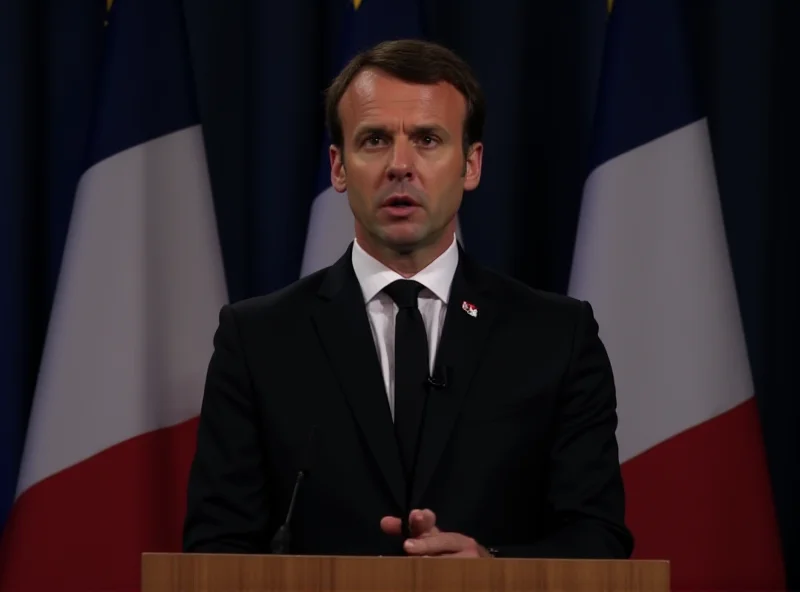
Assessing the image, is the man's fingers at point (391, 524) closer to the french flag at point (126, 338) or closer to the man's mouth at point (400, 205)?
the man's mouth at point (400, 205)

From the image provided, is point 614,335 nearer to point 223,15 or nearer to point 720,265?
point 720,265

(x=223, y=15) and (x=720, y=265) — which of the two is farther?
(x=223, y=15)

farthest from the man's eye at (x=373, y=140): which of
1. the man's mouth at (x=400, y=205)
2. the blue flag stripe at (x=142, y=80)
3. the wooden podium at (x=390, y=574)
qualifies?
the blue flag stripe at (x=142, y=80)

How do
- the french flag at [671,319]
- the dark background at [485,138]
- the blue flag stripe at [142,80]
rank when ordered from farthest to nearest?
1. the dark background at [485,138]
2. the blue flag stripe at [142,80]
3. the french flag at [671,319]

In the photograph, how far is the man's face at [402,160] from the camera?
2146 mm

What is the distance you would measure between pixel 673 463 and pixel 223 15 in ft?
5.73

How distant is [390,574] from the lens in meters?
1.40

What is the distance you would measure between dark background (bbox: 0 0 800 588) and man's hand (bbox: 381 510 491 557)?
5.69ft

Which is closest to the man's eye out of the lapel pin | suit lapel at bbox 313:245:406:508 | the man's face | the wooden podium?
the man's face

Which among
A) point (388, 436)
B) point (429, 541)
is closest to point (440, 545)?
point (429, 541)

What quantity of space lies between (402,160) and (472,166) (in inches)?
9.2

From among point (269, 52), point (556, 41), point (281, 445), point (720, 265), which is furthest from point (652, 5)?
point (281, 445)

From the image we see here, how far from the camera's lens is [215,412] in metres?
2.12

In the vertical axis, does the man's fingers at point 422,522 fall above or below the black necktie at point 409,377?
below
